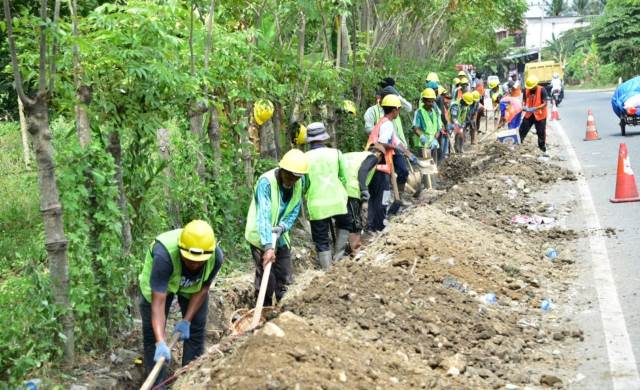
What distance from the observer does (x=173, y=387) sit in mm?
6484

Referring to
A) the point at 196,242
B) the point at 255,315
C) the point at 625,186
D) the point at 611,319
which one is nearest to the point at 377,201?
the point at 625,186

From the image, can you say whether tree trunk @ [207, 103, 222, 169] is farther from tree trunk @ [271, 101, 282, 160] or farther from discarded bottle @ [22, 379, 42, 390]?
discarded bottle @ [22, 379, 42, 390]

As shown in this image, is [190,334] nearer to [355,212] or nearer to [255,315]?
[255,315]

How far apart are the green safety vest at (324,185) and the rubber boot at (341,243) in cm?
95

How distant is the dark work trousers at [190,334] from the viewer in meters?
6.80

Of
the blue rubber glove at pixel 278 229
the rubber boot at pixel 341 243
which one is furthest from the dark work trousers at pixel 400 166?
the blue rubber glove at pixel 278 229

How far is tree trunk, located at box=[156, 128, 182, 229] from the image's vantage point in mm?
8445

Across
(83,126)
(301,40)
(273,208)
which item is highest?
(301,40)

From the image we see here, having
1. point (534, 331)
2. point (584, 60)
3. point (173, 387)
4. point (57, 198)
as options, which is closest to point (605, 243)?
point (534, 331)

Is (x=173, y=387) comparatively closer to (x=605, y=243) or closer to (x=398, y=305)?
(x=398, y=305)

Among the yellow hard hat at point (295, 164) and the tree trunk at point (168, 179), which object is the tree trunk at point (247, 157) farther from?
the yellow hard hat at point (295, 164)

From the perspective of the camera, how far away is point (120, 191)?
7199 millimetres

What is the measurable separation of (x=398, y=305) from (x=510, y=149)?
1290cm

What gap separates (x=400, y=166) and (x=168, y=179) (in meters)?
4.93
